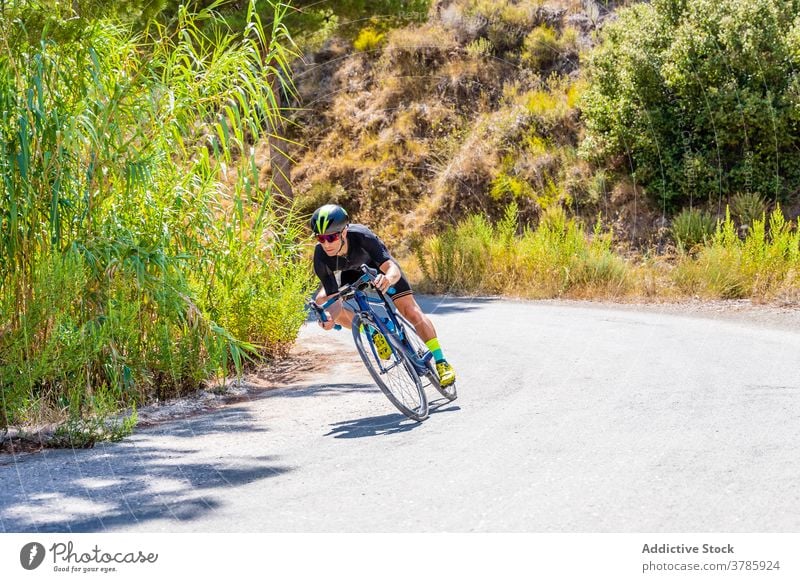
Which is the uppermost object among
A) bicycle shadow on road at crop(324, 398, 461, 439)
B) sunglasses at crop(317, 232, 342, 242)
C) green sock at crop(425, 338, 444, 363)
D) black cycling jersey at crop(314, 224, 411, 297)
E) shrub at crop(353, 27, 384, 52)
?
shrub at crop(353, 27, 384, 52)

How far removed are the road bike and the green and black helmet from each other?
35cm

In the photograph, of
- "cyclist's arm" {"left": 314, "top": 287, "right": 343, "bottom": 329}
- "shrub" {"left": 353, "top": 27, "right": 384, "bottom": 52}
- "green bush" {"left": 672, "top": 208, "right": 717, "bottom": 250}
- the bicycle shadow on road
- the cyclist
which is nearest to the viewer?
the bicycle shadow on road

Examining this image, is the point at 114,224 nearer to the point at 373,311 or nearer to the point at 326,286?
the point at 326,286

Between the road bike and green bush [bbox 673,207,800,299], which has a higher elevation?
the road bike

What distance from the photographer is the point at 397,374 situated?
24.6 ft

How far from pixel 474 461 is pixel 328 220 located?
2.12 m

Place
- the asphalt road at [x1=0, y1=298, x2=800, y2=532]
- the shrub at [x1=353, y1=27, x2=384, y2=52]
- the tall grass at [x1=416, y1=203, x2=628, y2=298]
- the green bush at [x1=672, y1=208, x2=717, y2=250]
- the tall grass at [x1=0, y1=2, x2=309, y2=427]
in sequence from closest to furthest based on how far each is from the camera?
the asphalt road at [x1=0, y1=298, x2=800, y2=532], the tall grass at [x1=0, y1=2, x2=309, y2=427], the tall grass at [x1=416, y1=203, x2=628, y2=298], the green bush at [x1=672, y1=208, x2=717, y2=250], the shrub at [x1=353, y1=27, x2=384, y2=52]

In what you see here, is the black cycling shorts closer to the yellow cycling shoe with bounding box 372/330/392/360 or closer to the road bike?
the road bike

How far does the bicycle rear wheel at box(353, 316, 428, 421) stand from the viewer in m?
7.38

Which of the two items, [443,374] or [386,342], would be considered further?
[443,374]

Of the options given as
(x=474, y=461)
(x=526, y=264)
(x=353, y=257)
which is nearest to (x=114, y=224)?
(x=353, y=257)

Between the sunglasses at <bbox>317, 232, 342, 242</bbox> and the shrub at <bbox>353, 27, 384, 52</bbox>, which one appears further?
the shrub at <bbox>353, 27, 384, 52</bbox>

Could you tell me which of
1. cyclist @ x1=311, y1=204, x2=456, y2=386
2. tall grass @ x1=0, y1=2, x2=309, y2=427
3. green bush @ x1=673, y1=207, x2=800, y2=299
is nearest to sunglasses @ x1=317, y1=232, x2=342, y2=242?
cyclist @ x1=311, y1=204, x2=456, y2=386

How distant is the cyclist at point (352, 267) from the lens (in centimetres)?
725
